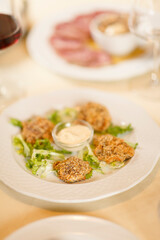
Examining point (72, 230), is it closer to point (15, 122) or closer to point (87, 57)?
point (15, 122)

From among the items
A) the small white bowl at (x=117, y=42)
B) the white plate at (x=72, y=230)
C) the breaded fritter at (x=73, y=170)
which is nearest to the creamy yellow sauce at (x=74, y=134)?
the breaded fritter at (x=73, y=170)

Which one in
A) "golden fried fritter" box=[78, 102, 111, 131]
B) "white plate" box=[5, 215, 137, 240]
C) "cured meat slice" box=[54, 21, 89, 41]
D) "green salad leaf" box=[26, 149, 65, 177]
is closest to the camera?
"white plate" box=[5, 215, 137, 240]

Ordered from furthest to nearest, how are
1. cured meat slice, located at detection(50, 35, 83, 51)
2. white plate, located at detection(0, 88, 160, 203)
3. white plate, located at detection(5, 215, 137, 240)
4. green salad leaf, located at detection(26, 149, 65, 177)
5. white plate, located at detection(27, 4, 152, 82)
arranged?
cured meat slice, located at detection(50, 35, 83, 51)
white plate, located at detection(27, 4, 152, 82)
green salad leaf, located at detection(26, 149, 65, 177)
white plate, located at detection(0, 88, 160, 203)
white plate, located at detection(5, 215, 137, 240)

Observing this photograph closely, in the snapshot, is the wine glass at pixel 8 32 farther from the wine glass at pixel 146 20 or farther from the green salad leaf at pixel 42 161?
the wine glass at pixel 146 20

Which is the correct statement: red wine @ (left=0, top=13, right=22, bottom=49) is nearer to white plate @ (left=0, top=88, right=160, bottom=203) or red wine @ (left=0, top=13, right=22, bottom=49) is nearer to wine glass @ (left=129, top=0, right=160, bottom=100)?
white plate @ (left=0, top=88, right=160, bottom=203)

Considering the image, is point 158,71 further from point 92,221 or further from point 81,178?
point 92,221

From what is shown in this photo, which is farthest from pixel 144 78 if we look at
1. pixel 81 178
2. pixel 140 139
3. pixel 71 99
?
pixel 81 178

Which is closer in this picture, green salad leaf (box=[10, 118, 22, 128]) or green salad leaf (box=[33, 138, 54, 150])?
green salad leaf (box=[33, 138, 54, 150])

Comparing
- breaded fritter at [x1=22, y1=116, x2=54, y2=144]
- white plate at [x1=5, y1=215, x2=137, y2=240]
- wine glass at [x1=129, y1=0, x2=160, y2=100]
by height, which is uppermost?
wine glass at [x1=129, y1=0, x2=160, y2=100]

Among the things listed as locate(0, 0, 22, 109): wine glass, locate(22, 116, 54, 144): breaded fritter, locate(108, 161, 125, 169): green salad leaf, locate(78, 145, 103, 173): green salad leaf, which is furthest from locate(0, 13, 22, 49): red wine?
locate(108, 161, 125, 169): green salad leaf
